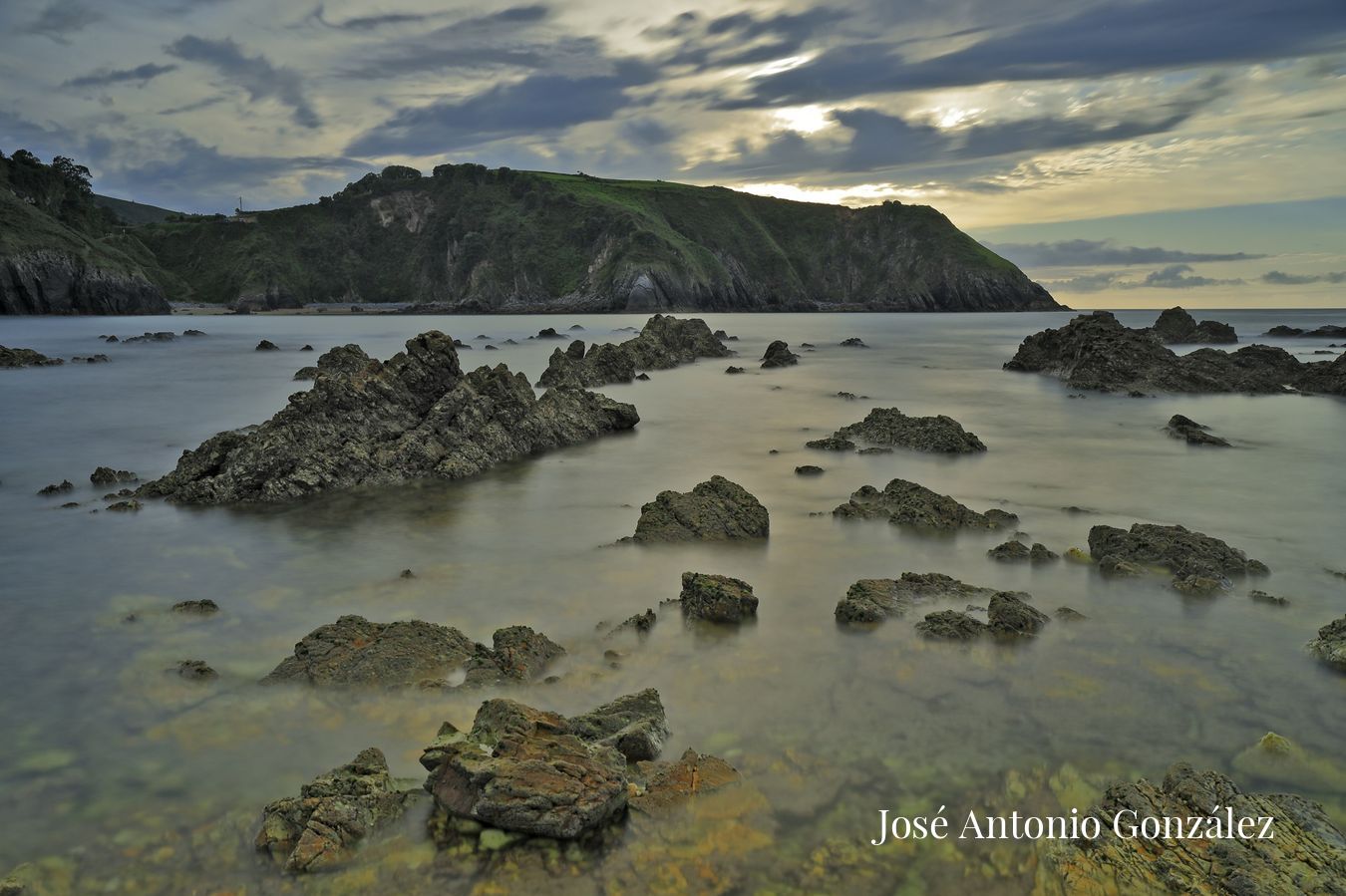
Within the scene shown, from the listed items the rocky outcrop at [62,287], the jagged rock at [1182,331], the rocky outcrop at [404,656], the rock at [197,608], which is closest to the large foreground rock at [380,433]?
the rock at [197,608]

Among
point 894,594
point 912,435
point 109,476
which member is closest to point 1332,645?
point 894,594

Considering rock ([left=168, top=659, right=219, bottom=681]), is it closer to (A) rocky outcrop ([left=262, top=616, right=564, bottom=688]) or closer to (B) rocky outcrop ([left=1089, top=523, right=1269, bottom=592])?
(A) rocky outcrop ([left=262, top=616, right=564, bottom=688])

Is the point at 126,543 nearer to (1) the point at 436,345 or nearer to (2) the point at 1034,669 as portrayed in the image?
(1) the point at 436,345

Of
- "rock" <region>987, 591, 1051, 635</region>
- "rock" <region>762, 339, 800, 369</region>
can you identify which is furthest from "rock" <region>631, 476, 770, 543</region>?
"rock" <region>762, 339, 800, 369</region>

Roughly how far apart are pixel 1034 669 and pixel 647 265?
6686 inches

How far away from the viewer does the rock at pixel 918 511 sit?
12617mm

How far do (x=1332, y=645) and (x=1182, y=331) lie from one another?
61.9m

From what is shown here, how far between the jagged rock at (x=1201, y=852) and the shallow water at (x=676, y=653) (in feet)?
1.22

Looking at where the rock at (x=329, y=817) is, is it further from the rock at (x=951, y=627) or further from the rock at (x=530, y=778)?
the rock at (x=951, y=627)

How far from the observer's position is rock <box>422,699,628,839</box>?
5.12 m

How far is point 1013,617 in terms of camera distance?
8625 mm

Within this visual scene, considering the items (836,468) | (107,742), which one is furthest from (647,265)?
(107,742)

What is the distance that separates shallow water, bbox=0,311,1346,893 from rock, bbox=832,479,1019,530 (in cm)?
46

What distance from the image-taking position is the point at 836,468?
57.1ft
